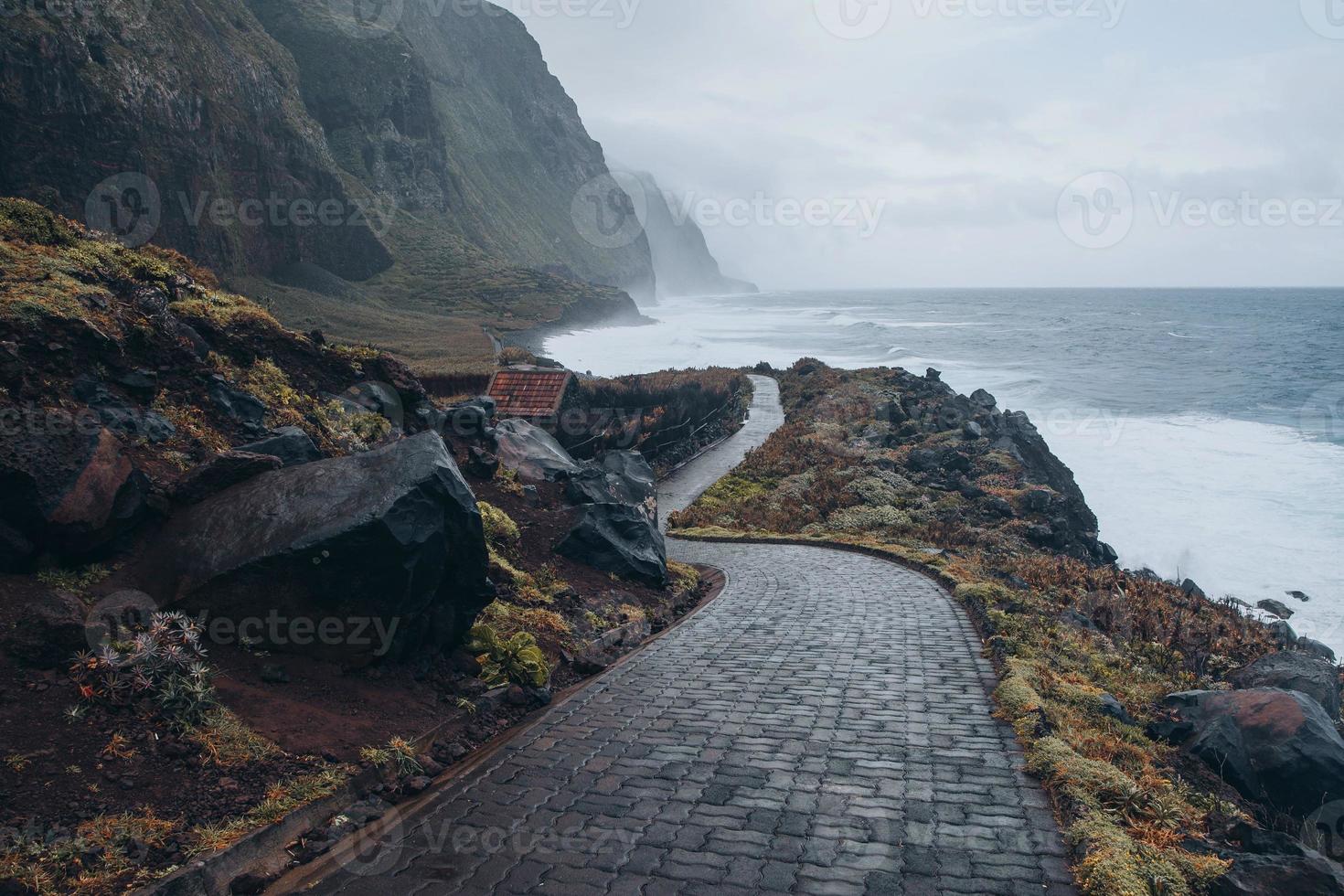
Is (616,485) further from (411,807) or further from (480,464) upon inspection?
(411,807)

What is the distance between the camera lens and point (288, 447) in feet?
24.7

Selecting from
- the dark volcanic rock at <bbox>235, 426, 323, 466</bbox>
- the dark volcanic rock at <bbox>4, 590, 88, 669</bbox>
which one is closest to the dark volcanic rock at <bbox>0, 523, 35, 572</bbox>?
the dark volcanic rock at <bbox>4, 590, 88, 669</bbox>

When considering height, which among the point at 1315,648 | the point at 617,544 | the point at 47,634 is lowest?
the point at 1315,648

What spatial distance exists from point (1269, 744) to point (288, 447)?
850cm

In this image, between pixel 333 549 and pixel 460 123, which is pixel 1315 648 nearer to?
pixel 333 549

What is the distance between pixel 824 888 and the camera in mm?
4441

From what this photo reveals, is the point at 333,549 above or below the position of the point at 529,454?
above

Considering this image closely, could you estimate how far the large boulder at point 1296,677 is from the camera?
834 centimetres

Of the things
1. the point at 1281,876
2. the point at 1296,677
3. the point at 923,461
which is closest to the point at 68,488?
the point at 1281,876

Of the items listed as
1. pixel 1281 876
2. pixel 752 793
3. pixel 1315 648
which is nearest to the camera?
pixel 1281 876

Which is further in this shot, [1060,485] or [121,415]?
[1060,485]

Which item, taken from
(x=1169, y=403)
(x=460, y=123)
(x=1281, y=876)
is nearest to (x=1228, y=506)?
(x=1169, y=403)

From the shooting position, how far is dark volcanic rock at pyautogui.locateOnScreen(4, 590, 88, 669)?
4.89 m

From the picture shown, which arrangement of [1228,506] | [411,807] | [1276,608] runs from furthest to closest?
[1228,506]
[1276,608]
[411,807]
